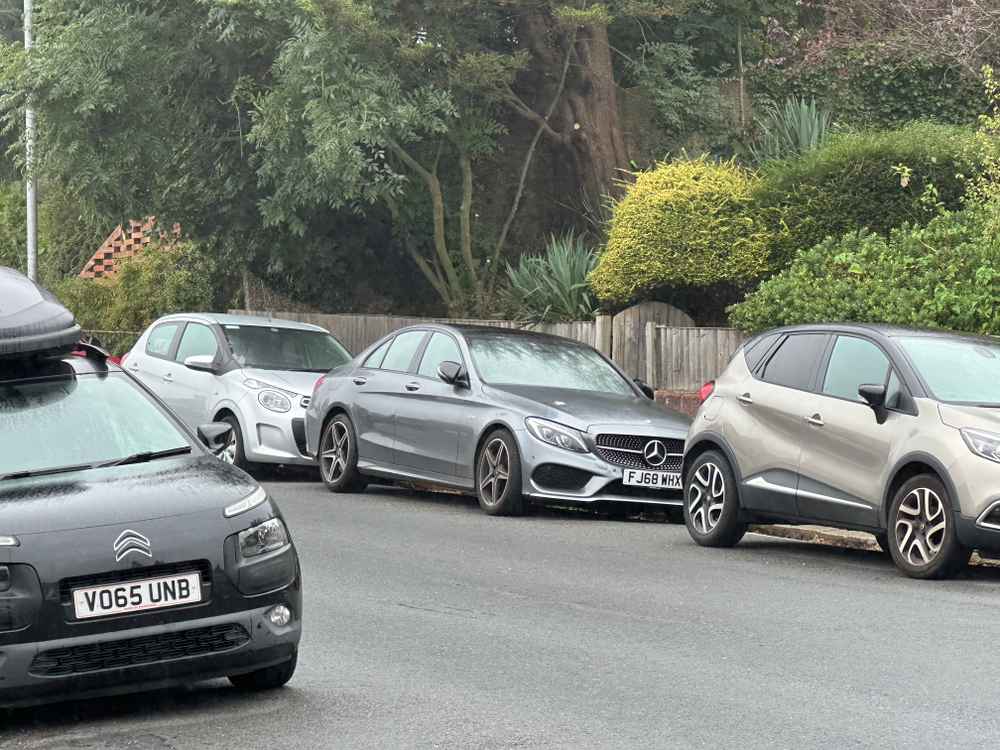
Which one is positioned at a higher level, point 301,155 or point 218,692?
point 301,155

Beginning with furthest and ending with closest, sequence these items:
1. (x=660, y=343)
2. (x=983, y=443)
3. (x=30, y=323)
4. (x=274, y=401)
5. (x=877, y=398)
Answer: (x=660, y=343), (x=274, y=401), (x=877, y=398), (x=983, y=443), (x=30, y=323)

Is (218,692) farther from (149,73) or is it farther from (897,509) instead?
(149,73)

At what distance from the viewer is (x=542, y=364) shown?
1636cm

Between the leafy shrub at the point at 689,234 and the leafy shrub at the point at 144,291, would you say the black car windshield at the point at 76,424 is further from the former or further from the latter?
the leafy shrub at the point at 144,291

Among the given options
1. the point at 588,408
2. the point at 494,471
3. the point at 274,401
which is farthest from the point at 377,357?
the point at 588,408

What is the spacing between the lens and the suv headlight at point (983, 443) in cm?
1088

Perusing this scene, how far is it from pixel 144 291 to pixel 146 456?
2994 centimetres

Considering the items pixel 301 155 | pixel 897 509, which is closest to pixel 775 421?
pixel 897 509

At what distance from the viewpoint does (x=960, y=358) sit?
12000 millimetres

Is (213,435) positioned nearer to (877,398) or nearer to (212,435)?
(212,435)

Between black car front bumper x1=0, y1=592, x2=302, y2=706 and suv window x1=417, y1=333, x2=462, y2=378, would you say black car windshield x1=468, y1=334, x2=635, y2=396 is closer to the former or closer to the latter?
suv window x1=417, y1=333, x2=462, y2=378

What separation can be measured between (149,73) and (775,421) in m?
15.1

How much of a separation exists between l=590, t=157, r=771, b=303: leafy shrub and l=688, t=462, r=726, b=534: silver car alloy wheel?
25.5ft

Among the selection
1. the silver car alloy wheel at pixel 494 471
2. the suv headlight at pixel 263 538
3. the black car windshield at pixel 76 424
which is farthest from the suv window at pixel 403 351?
the suv headlight at pixel 263 538
